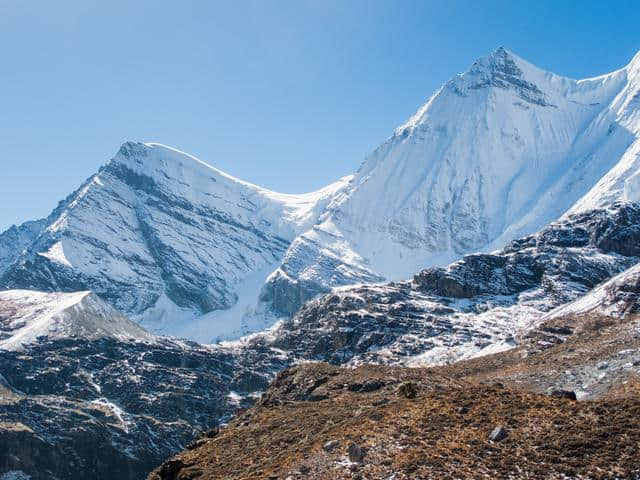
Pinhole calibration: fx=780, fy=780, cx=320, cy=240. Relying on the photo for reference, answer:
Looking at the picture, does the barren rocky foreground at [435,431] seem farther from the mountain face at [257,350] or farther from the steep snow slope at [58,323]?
the steep snow slope at [58,323]

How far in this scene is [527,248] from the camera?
169250 millimetres

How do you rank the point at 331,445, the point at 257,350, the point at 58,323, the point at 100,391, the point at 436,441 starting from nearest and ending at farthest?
the point at 436,441
the point at 331,445
the point at 100,391
the point at 257,350
the point at 58,323

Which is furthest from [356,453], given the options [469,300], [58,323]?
[58,323]

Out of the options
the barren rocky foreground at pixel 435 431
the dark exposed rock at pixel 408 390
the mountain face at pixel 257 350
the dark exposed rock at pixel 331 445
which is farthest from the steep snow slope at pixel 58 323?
the dark exposed rock at pixel 331 445

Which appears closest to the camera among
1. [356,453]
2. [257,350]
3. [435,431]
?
Answer: [356,453]

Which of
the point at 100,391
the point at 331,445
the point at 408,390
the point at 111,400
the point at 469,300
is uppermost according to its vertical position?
the point at 469,300

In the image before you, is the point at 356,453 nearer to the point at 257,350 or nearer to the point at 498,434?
the point at 498,434

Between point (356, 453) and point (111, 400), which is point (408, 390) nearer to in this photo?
point (356, 453)

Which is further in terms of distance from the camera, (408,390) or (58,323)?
(58,323)

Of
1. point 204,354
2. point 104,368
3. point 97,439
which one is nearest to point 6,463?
point 97,439

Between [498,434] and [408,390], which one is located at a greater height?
[408,390]

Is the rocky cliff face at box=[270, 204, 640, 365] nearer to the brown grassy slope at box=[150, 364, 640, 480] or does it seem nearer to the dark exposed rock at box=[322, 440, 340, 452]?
the brown grassy slope at box=[150, 364, 640, 480]

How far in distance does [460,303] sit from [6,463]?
86408mm

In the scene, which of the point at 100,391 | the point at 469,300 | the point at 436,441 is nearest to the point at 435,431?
the point at 436,441
